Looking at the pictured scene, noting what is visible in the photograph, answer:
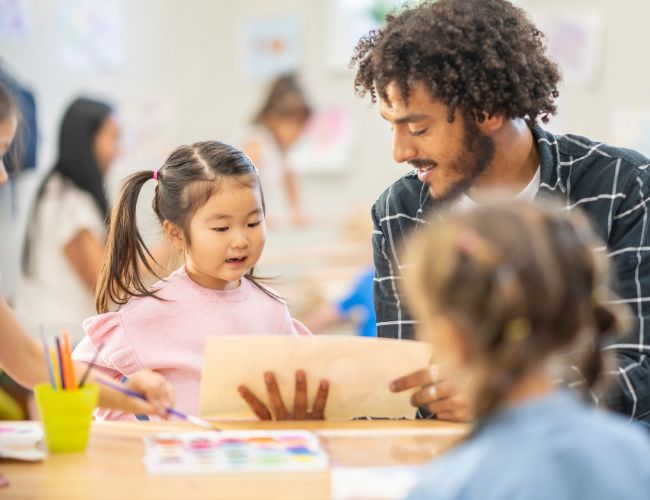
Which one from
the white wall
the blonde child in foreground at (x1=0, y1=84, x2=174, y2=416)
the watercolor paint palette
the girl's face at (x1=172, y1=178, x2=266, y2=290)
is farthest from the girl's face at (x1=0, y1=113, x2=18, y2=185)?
the white wall

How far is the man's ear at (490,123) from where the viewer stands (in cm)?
175

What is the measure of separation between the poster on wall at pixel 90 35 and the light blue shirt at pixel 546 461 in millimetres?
3782

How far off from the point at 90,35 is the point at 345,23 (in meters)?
1.14

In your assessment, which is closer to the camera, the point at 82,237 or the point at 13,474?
the point at 13,474

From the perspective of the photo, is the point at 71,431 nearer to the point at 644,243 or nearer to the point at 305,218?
the point at 644,243

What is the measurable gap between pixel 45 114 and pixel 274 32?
1108 mm

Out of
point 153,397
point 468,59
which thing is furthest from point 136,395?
point 468,59

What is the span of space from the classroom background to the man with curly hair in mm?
2290

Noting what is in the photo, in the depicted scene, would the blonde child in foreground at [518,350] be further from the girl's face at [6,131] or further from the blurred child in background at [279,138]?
the blurred child in background at [279,138]

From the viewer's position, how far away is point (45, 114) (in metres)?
4.23

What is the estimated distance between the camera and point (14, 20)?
4125 mm

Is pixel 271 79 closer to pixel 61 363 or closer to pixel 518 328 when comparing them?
pixel 61 363

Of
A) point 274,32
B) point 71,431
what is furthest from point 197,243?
point 274,32

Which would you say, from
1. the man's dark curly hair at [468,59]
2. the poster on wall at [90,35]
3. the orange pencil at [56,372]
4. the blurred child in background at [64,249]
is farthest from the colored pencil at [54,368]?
the poster on wall at [90,35]
